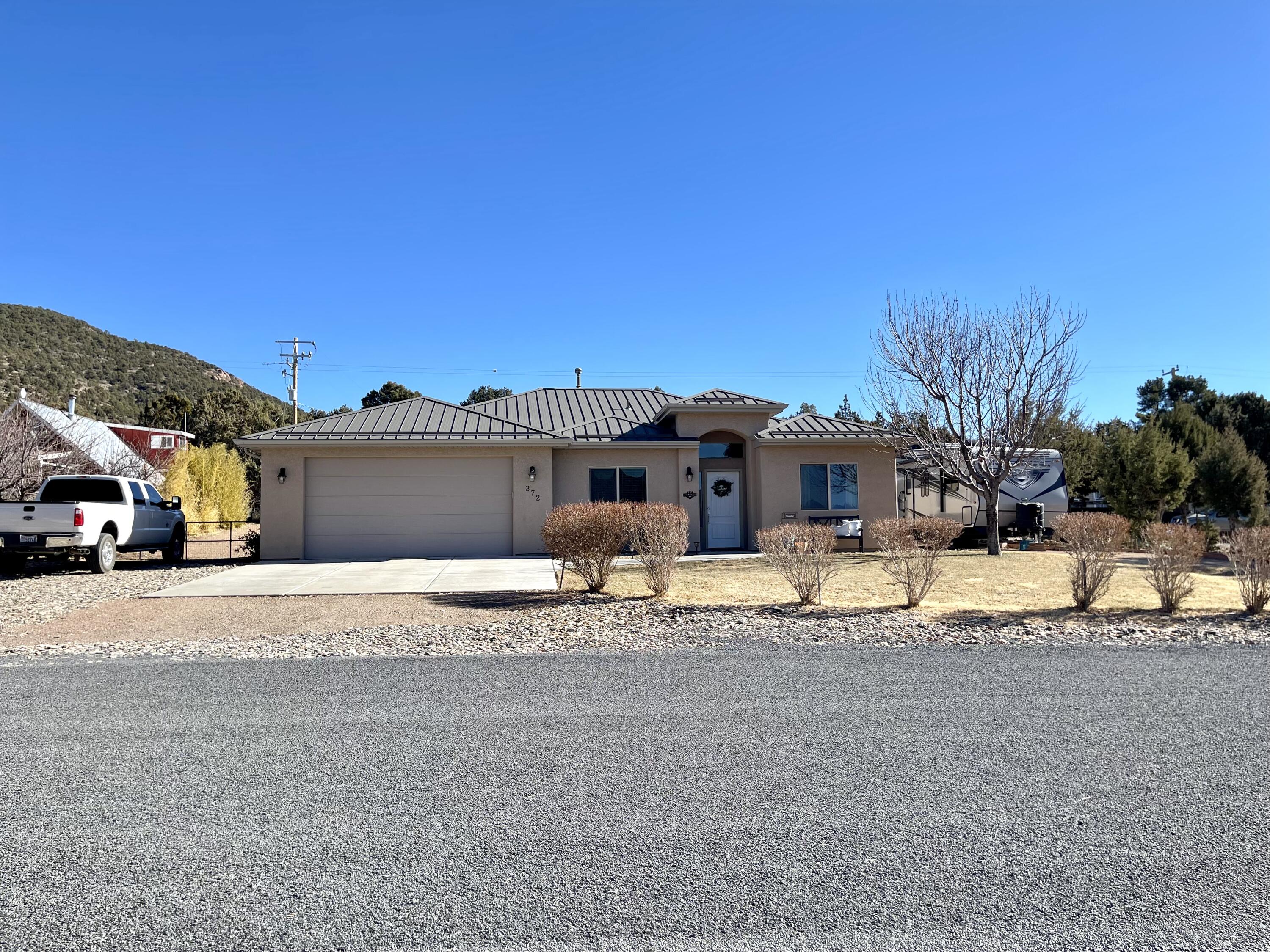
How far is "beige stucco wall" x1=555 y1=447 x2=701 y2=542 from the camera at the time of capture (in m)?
19.9

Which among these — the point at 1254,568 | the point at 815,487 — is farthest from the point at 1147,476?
the point at 1254,568

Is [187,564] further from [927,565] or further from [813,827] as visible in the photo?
[813,827]

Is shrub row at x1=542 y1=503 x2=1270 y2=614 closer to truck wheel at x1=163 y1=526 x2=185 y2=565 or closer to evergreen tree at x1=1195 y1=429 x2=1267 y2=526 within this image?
truck wheel at x1=163 y1=526 x2=185 y2=565

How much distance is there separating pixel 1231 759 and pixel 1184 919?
2.19 metres

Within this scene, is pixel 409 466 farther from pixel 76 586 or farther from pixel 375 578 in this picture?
pixel 76 586

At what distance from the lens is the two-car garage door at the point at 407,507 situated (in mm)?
18984

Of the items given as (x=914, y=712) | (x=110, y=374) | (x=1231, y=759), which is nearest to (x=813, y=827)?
(x=914, y=712)

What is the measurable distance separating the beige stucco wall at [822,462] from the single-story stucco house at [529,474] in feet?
0.10

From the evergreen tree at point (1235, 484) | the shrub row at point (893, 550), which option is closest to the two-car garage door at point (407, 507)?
the shrub row at point (893, 550)

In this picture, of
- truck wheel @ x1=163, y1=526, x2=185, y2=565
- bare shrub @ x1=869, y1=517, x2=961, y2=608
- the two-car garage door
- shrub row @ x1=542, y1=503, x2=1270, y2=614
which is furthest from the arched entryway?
truck wheel @ x1=163, y1=526, x2=185, y2=565

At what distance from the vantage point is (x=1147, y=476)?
21.1m

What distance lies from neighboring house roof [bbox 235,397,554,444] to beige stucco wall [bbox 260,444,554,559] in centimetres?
32

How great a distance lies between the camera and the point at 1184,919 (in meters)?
2.96

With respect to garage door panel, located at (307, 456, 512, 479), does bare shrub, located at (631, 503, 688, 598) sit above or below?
below
